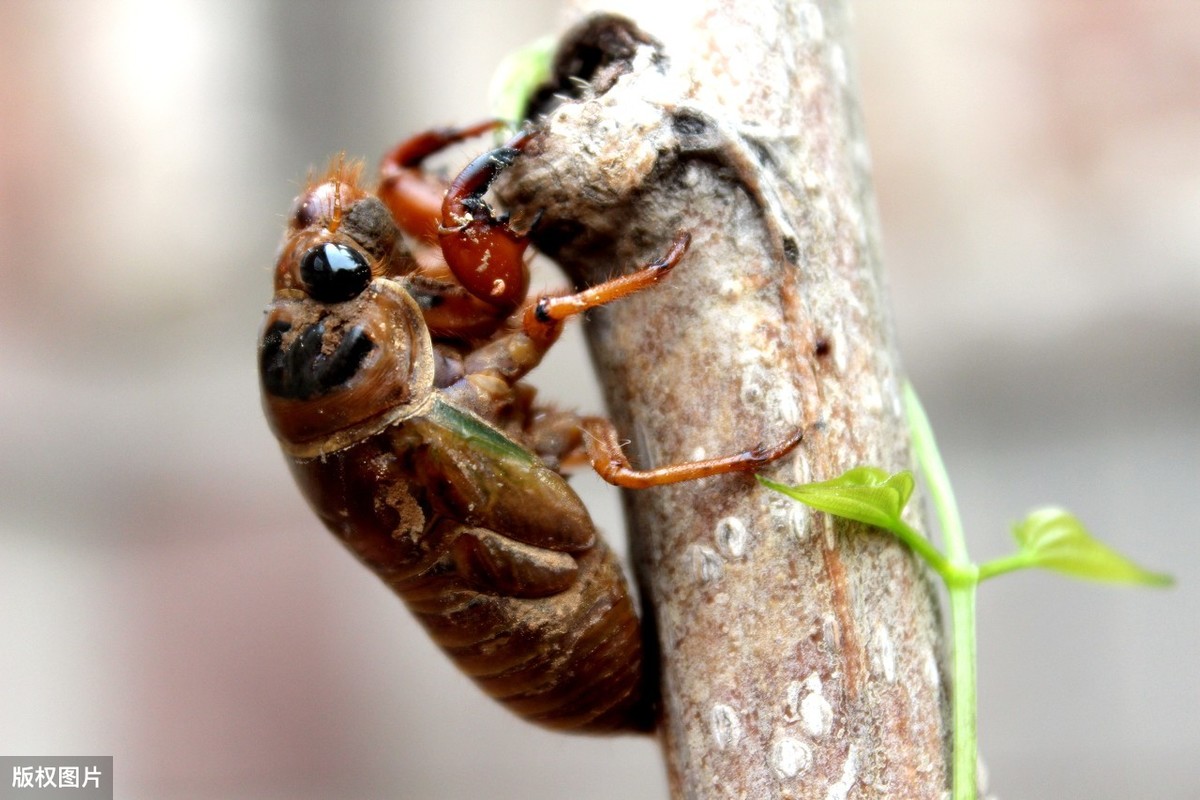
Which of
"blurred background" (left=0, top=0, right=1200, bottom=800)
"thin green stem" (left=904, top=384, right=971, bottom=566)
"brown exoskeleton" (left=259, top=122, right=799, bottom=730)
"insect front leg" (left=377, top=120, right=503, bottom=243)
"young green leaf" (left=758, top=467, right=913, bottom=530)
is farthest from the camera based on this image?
"blurred background" (left=0, top=0, right=1200, bottom=800)

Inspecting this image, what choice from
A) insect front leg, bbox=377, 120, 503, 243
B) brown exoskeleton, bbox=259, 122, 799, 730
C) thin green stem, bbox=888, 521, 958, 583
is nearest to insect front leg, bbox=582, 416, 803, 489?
brown exoskeleton, bbox=259, 122, 799, 730

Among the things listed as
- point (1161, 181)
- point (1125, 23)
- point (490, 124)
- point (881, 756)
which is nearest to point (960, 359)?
point (1161, 181)

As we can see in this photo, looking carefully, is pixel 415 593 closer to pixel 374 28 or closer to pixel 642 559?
pixel 642 559

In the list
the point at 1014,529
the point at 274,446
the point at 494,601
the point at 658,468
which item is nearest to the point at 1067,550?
the point at 1014,529

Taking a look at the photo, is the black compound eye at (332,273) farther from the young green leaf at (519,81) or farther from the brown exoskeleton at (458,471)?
the young green leaf at (519,81)

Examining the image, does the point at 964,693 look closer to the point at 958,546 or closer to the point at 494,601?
the point at 958,546

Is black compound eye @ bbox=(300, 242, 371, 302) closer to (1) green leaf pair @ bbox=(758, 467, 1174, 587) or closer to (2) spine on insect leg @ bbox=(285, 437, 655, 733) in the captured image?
(2) spine on insect leg @ bbox=(285, 437, 655, 733)

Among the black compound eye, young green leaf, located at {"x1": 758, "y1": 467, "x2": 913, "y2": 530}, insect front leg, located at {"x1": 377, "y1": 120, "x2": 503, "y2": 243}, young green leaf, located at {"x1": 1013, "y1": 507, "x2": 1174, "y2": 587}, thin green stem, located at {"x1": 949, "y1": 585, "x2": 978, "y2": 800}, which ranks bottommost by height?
thin green stem, located at {"x1": 949, "y1": 585, "x2": 978, "y2": 800}
